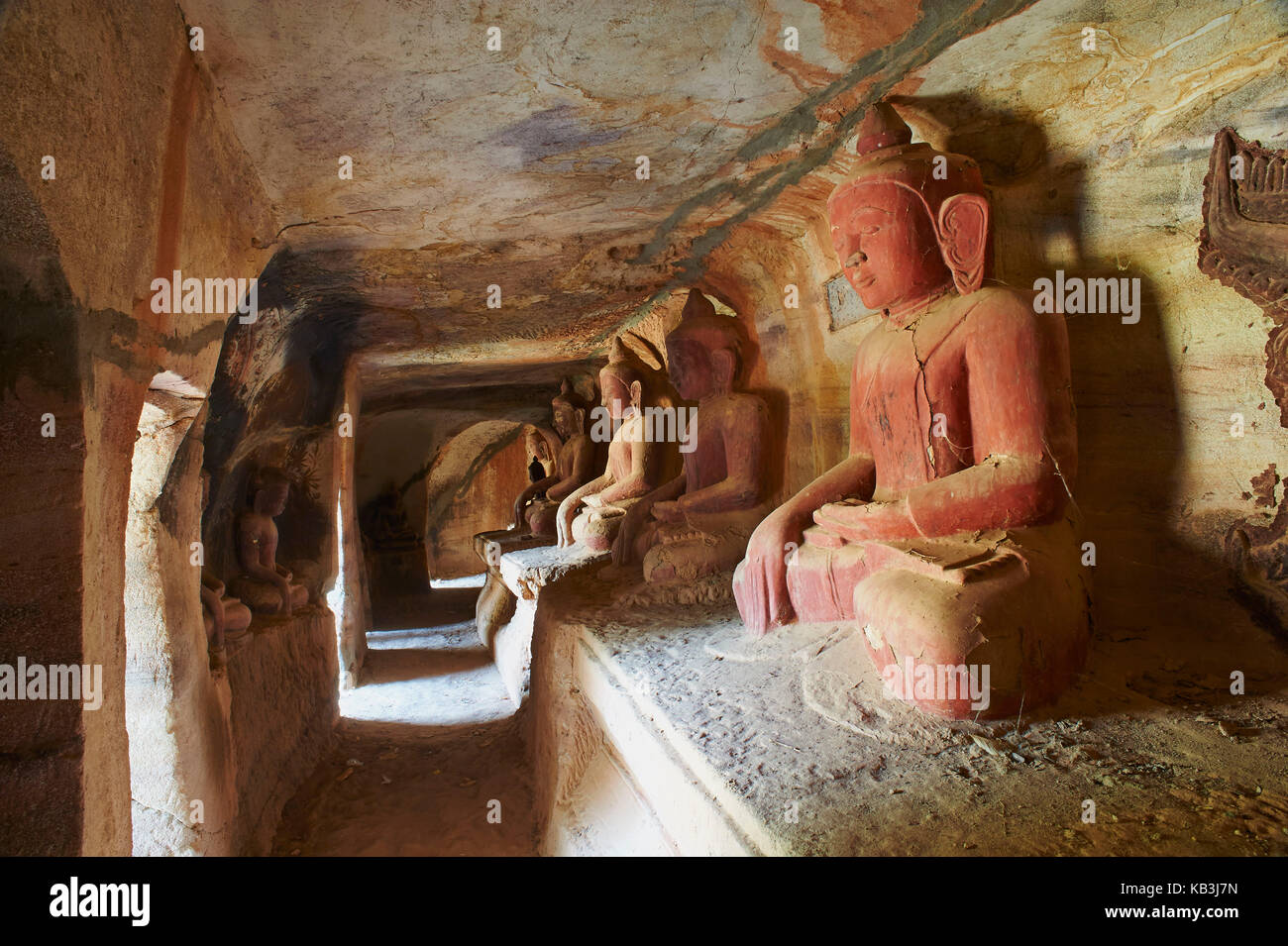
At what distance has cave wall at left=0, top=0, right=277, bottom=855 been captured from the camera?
54.1 inches

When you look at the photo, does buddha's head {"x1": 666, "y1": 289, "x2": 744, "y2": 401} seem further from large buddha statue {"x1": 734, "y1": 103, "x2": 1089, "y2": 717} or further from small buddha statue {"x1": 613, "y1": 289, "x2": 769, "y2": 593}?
large buddha statue {"x1": 734, "y1": 103, "x2": 1089, "y2": 717}

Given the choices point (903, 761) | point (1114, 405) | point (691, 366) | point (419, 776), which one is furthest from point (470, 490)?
point (903, 761)

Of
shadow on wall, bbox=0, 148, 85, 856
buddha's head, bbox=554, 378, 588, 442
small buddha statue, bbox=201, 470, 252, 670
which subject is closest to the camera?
shadow on wall, bbox=0, 148, 85, 856

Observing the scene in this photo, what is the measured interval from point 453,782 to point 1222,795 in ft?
13.4

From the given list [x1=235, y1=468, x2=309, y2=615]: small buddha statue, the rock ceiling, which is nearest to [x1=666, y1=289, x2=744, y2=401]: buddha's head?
the rock ceiling

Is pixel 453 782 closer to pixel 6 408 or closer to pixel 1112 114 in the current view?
pixel 6 408

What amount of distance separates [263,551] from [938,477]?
4126 mm

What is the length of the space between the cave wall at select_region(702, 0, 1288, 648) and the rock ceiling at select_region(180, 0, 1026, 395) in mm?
368

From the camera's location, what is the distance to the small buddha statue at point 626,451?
5469 mm

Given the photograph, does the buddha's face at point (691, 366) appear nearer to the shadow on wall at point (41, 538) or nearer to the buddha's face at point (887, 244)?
the buddha's face at point (887, 244)

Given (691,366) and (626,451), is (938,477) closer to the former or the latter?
(691,366)

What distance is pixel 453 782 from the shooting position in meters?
4.62

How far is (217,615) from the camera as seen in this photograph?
3725mm
